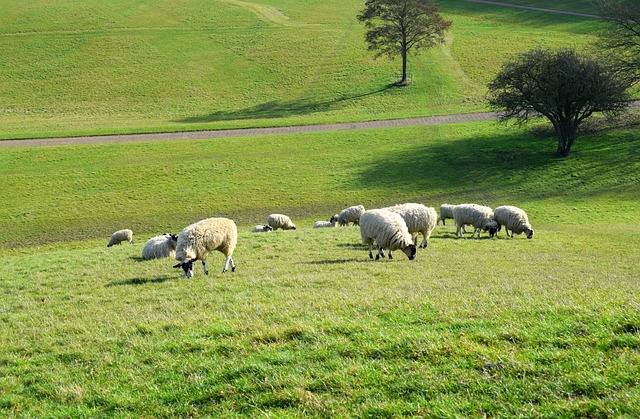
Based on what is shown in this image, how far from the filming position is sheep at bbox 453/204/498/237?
30.2 m

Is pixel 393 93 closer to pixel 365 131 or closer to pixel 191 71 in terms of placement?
pixel 365 131

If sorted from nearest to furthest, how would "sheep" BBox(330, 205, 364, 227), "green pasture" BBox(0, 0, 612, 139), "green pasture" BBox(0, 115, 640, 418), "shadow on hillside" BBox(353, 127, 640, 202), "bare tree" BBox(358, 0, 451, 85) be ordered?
1. "green pasture" BBox(0, 115, 640, 418)
2. "sheep" BBox(330, 205, 364, 227)
3. "shadow on hillside" BBox(353, 127, 640, 202)
4. "green pasture" BBox(0, 0, 612, 139)
5. "bare tree" BBox(358, 0, 451, 85)

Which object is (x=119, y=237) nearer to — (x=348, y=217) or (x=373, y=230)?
(x=348, y=217)

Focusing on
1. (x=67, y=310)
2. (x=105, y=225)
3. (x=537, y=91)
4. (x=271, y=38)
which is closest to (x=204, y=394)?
(x=67, y=310)

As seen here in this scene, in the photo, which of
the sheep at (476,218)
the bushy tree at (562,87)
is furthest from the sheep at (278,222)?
the bushy tree at (562,87)

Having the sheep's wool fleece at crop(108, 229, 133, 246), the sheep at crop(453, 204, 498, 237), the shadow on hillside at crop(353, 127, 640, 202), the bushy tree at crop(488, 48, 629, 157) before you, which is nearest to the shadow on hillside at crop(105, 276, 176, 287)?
the sheep's wool fleece at crop(108, 229, 133, 246)

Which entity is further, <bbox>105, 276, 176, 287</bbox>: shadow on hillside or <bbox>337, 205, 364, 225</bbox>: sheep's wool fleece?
<bbox>337, 205, 364, 225</bbox>: sheep's wool fleece

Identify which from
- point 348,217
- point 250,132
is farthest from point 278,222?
point 250,132

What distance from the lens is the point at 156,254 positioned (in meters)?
24.1

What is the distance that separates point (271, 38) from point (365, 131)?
49.8m

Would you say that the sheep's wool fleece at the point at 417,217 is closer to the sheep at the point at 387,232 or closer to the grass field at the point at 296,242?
the grass field at the point at 296,242

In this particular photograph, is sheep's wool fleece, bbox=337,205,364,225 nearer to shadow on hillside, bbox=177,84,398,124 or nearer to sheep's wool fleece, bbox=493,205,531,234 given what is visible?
sheep's wool fleece, bbox=493,205,531,234

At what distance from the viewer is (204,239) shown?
18734 mm

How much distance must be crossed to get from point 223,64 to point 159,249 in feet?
250
